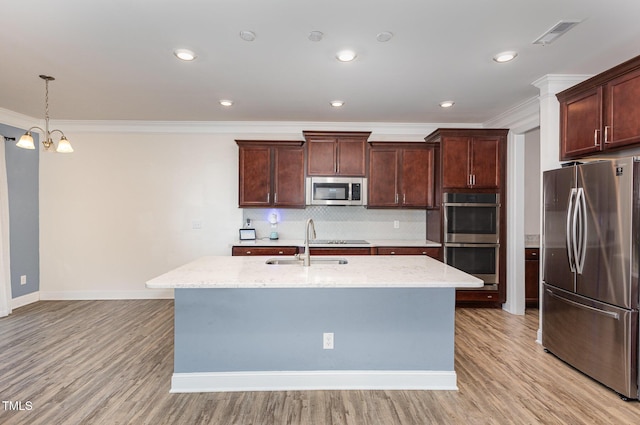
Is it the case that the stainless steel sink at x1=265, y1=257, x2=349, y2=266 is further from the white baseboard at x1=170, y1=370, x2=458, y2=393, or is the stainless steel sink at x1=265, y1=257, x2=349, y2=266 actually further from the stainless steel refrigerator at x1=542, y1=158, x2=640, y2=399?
the stainless steel refrigerator at x1=542, y1=158, x2=640, y2=399

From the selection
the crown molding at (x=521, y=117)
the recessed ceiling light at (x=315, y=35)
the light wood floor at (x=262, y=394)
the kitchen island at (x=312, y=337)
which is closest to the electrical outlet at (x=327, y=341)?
the kitchen island at (x=312, y=337)

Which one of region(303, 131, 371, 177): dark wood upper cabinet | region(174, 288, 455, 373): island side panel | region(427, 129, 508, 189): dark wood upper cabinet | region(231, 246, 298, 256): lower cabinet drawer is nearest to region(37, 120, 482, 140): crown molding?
region(303, 131, 371, 177): dark wood upper cabinet

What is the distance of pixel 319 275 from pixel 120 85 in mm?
3012

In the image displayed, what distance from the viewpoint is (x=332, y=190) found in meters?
4.68

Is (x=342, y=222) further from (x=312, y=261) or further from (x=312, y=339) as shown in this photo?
(x=312, y=339)

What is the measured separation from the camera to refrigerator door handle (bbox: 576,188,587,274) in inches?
104

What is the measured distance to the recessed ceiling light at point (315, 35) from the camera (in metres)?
2.39

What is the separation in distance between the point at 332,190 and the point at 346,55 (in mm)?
2197

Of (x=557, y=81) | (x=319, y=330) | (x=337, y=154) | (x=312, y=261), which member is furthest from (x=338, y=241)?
(x=557, y=81)

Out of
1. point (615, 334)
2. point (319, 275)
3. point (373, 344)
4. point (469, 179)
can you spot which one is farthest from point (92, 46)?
point (615, 334)

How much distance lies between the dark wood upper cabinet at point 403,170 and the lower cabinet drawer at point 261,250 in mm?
1407

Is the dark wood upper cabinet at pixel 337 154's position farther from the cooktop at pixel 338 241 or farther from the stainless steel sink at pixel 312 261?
the stainless steel sink at pixel 312 261

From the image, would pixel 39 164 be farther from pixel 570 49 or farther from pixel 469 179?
pixel 570 49

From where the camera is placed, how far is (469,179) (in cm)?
439
